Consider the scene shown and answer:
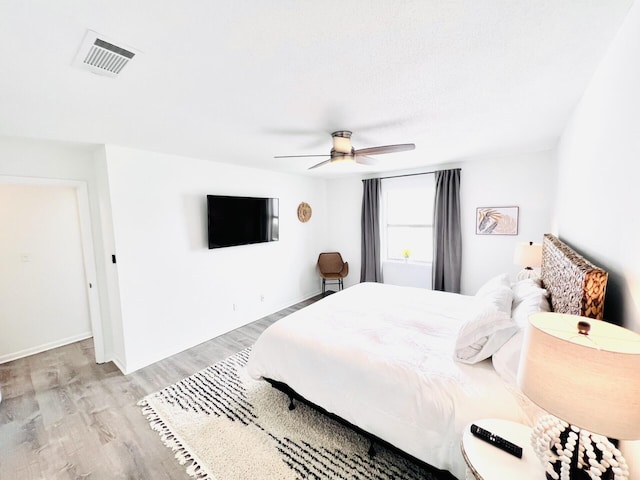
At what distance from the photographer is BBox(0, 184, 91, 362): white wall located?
3227 mm

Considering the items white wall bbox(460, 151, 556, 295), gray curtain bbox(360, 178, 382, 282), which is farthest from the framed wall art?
gray curtain bbox(360, 178, 382, 282)

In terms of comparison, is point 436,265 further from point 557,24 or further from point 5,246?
point 5,246

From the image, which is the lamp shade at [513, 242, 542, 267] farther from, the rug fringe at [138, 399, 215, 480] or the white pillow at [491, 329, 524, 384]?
the rug fringe at [138, 399, 215, 480]

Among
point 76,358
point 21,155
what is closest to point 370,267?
point 76,358

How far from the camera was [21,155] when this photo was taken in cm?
254

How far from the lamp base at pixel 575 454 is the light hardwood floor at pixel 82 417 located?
2.01 meters

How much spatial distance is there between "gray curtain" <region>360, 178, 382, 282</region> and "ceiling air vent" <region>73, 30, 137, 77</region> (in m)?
4.07

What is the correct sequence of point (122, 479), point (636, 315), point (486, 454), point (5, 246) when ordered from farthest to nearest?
point (5, 246) → point (122, 479) → point (486, 454) → point (636, 315)

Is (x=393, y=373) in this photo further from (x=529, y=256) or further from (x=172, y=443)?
(x=529, y=256)

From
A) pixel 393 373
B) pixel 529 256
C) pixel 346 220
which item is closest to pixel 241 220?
pixel 346 220

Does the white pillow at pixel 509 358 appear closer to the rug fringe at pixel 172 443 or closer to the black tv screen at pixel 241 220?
the rug fringe at pixel 172 443

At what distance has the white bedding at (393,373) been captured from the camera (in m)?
1.47

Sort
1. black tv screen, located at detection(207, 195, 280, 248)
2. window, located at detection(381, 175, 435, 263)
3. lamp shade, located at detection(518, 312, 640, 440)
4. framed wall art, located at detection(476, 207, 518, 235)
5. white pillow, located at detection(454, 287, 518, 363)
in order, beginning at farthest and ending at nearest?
window, located at detection(381, 175, 435, 263) < framed wall art, located at detection(476, 207, 518, 235) < black tv screen, located at detection(207, 195, 280, 248) < white pillow, located at detection(454, 287, 518, 363) < lamp shade, located at detection(518, 312, 640, 440)

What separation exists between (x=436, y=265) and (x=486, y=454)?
11.4 ft
